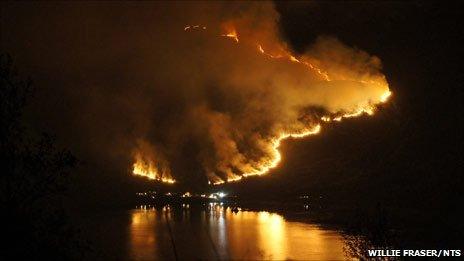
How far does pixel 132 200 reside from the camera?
190 meters

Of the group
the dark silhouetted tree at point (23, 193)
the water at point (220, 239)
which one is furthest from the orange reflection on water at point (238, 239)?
the dark silhouetted tree at point (23, 193)

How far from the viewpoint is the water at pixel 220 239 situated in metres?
57.4

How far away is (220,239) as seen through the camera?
234 feet

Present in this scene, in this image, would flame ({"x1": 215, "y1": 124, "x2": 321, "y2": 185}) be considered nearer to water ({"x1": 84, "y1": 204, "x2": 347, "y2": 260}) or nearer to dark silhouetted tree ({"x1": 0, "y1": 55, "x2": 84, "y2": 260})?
water ({"x1": 84, "y1": 204, "x2": 347, "y2": 260})

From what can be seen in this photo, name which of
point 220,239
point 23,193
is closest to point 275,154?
point 220,239

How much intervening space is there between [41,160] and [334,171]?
73.3 metres

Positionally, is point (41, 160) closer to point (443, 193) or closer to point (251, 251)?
point (251, 251)

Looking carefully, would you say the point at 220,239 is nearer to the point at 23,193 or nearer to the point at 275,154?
the point at 275,154

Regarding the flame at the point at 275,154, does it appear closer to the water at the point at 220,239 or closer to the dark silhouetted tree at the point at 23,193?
the water at the point at 220,239

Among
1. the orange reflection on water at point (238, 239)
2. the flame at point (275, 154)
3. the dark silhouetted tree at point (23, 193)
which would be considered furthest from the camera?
the flame at point (275, 154)

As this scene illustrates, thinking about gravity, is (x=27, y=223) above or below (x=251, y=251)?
above

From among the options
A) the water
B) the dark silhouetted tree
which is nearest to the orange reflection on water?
the water

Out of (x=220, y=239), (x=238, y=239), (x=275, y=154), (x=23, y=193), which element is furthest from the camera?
(x=275, y=154)

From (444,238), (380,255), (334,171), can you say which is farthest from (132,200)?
(380,255)
